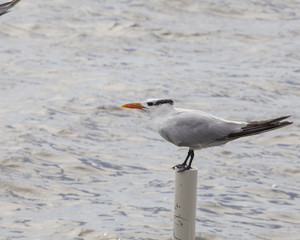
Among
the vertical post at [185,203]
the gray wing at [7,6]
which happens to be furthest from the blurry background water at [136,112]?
the gray wing at [7,6]

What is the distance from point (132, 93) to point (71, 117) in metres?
2.14

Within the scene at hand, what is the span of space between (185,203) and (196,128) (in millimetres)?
728

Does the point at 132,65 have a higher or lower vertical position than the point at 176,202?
lower

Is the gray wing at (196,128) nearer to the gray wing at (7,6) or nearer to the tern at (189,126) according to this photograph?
the tern at (189,126)

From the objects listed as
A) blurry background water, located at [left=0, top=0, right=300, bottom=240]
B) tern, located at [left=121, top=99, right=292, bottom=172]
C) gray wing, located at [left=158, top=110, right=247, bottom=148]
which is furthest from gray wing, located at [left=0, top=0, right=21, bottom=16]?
blurry background water, located at [left=0, top=0, right=300, bottom=240]

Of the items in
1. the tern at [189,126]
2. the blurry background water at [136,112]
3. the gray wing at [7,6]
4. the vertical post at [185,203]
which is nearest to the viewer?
the vertical post at [185,203]

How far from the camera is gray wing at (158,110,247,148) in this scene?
786 centimetres

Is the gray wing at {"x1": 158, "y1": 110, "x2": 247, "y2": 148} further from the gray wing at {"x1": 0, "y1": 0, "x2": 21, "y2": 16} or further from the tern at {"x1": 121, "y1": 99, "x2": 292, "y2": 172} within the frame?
the gray wing at {"x1": 0, "y1": 0, "x2": 21, "y2": 16}

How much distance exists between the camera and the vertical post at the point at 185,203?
7750mm

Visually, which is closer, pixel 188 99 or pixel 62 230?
pixel 62 230

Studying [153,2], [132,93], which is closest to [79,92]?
[132,93]

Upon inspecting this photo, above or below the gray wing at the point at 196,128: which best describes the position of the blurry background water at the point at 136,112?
below

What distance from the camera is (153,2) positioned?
95.4 ft

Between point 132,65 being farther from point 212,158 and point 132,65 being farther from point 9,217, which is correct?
point 9,217
